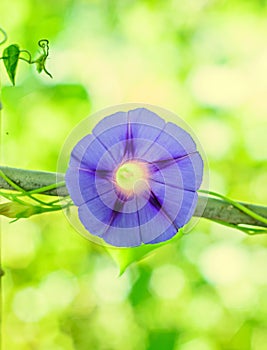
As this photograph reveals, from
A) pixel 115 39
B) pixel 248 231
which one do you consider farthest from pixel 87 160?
pixel 115 39

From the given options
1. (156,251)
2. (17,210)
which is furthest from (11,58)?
(156,251)

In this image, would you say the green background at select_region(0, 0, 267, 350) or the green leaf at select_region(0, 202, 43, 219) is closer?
the green leaf at select_region(0, 202, 43, 219)

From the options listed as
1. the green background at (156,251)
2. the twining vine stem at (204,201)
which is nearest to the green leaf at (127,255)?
the twining vine stem at (204,201)

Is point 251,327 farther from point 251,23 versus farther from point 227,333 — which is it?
point 251,23

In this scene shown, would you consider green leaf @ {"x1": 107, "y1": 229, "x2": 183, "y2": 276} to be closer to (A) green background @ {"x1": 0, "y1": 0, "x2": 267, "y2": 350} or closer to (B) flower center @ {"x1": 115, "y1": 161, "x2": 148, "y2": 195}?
(B) flower center @ {"x1": 115, "y1": 161, "x2": 148, "y2": 195}

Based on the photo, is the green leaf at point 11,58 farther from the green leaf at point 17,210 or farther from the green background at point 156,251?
the green background at point 156,251

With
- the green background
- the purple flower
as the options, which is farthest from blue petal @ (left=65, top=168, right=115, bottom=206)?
the green background
